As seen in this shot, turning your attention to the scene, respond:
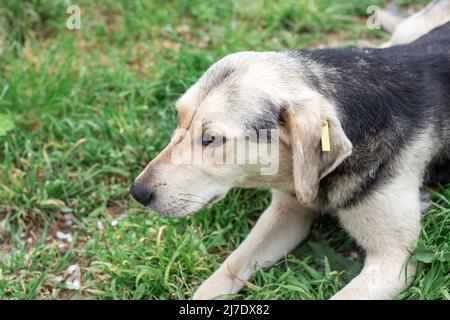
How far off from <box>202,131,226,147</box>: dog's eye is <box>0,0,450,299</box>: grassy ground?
93 centimetres

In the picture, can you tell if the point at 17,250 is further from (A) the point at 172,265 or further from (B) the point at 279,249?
(B) the point at 279,249

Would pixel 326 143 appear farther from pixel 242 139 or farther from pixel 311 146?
pixel 242 139

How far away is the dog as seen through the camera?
3.52 meters

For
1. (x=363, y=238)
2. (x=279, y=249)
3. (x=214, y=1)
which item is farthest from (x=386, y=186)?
(x=214, y=1)

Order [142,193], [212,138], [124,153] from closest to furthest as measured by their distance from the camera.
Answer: [212,138] → [142,193] → [124,153]

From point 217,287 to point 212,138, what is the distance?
0.96 metres

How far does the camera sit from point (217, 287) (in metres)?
3.95

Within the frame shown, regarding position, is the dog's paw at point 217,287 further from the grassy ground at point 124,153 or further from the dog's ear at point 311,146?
the dog's ear at point 311,146

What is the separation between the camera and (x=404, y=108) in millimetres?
3807

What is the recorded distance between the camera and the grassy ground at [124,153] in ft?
13.6

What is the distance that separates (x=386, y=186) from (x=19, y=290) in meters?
2.32

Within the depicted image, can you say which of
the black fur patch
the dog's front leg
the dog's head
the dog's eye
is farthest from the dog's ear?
the dog's front leg

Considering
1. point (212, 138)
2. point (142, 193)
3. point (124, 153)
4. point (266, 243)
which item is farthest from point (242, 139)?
point (124, 153)

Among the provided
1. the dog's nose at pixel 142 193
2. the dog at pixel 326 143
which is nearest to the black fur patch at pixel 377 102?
the dog at pixel 326 143
